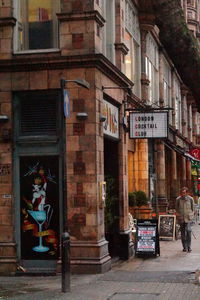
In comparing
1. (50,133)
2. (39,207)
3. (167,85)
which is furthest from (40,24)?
(167,85)

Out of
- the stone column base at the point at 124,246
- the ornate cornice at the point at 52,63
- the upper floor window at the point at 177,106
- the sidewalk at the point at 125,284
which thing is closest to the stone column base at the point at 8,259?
the sidewalk at the point at 125,284

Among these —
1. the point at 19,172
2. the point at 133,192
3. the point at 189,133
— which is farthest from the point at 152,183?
the point at 189,133

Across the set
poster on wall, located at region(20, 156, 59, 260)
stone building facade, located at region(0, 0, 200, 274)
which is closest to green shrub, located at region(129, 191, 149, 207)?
stone building facade, located at region(0, 0, 200, 274)

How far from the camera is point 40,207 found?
579 inches

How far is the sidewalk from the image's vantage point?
11406mm

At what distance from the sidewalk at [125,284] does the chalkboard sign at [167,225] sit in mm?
5561

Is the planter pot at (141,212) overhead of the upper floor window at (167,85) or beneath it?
beneath

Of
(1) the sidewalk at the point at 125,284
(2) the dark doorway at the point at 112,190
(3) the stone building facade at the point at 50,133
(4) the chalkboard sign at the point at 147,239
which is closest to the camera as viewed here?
(1) the sidewalk at the point at 125,284

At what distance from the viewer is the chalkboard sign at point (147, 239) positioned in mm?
17312

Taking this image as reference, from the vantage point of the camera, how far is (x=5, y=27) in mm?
14828

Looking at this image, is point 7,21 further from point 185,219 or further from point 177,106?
point 177,106

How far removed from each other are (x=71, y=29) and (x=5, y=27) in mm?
1630

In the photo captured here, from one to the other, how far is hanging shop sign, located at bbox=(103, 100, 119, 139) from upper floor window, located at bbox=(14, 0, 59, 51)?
212cm

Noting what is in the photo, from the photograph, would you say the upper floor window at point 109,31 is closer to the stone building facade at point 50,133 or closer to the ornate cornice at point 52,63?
the stone building facade at point 50,133
